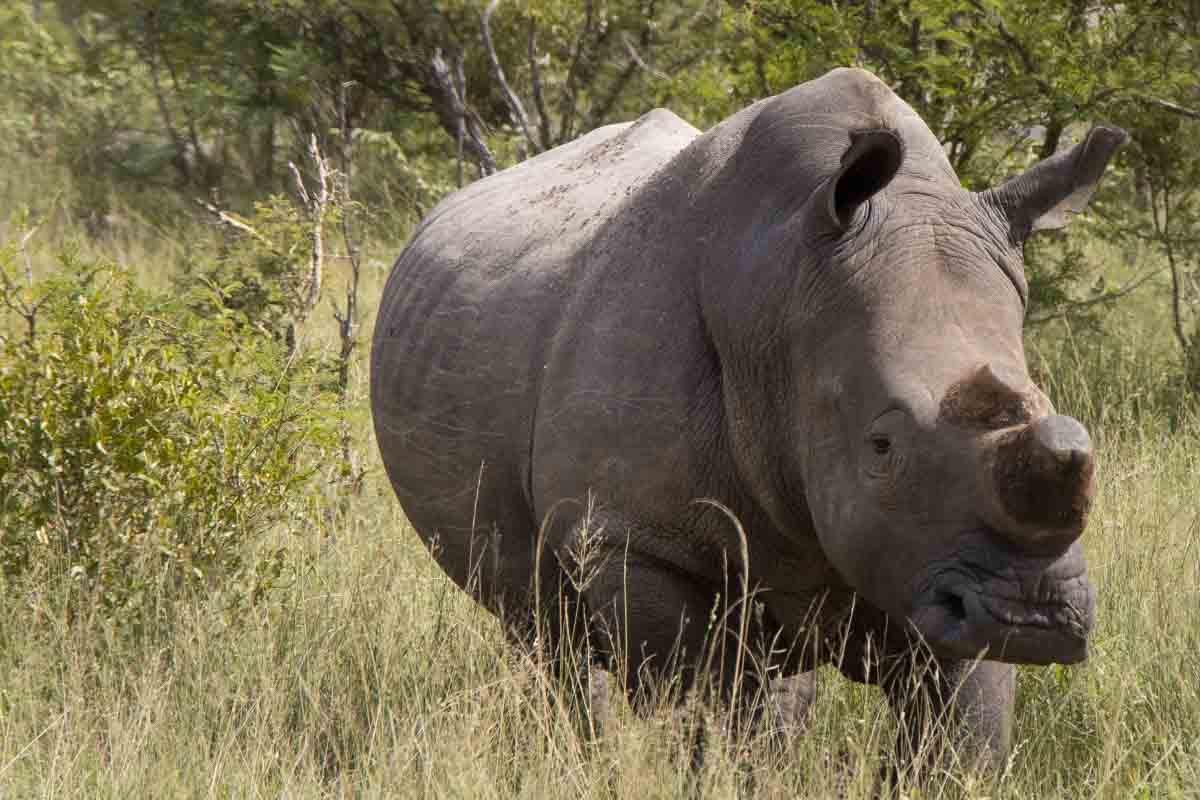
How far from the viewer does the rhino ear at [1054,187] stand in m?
3.71

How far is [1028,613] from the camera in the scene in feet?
9.95

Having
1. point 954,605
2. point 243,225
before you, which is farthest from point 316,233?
point 954,605

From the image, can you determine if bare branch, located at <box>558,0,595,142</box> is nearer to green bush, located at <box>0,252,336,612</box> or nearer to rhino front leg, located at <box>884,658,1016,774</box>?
green bush, located at <box>0,252,336,612</box>

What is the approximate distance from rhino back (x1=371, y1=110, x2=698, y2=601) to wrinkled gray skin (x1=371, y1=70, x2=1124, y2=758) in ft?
0.04

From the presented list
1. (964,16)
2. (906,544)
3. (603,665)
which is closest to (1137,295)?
(964,16)

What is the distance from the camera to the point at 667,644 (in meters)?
3.92

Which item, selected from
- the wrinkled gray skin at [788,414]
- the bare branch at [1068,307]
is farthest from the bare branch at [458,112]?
the wrinkled gray skin at [788,414]

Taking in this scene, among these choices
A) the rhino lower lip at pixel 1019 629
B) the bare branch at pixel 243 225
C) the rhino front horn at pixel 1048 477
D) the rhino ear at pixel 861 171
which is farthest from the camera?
the bare branch at pixel 243 225

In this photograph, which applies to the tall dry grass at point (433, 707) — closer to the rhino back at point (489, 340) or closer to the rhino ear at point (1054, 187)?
the rhino back at point (489, 340)

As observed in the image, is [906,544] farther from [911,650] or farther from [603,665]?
Result: [603,665]

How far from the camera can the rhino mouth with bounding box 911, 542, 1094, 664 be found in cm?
303

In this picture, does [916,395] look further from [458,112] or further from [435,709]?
[458,112]

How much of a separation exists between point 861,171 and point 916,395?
553mm

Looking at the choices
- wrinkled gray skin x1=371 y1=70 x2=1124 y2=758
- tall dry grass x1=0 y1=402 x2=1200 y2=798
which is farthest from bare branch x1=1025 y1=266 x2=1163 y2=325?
wrinkled gray skin x1=371 y1=70 x2=1124 y2=758
